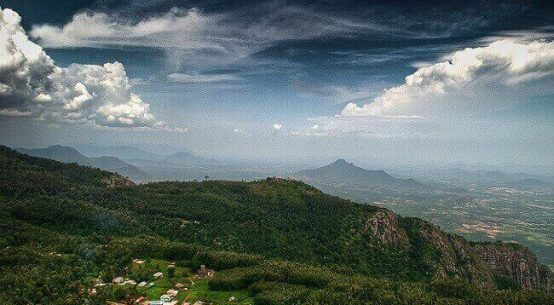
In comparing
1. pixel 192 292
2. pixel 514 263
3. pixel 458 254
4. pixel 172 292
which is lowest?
pixel 514 263

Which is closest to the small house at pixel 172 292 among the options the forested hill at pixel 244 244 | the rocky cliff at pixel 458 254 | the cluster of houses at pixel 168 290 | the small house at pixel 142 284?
the cluster of houses at pixel 168 290

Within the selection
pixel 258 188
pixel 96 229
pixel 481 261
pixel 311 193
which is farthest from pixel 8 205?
pixel 481 261

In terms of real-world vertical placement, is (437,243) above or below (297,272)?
below

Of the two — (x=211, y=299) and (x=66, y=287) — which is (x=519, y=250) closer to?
(x=211, y=299)

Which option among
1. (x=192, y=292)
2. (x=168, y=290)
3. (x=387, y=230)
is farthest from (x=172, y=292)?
(x=387, y=230)

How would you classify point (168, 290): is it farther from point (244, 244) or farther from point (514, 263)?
point (514, 263)

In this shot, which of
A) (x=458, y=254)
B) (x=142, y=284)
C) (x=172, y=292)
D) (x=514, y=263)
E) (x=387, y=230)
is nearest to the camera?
(x=172, y=292)

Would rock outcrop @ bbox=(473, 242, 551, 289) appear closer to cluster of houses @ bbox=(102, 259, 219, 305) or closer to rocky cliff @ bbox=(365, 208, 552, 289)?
rocky cliff @ bbox=(365, 208, 552, 289)

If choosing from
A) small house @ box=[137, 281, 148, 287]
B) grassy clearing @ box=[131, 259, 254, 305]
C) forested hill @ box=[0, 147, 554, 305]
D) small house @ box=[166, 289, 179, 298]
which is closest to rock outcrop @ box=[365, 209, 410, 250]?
forested hill @ box=[0, 147, 554, 305]

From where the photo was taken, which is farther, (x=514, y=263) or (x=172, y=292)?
(x=514, y=263)
